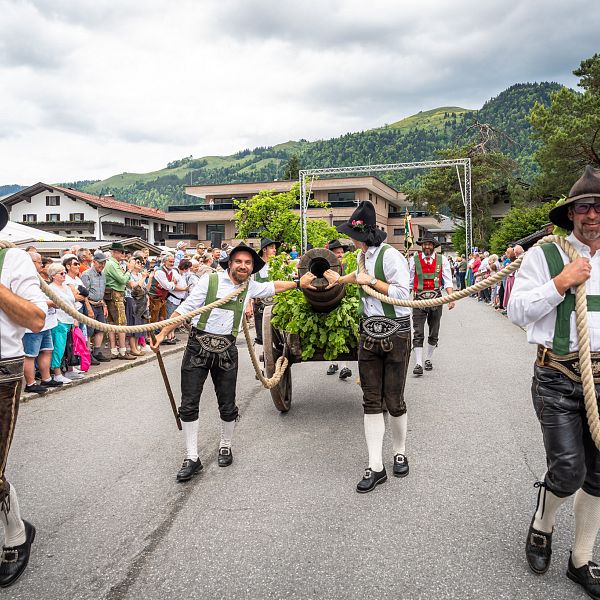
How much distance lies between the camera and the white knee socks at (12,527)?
305 centimetres

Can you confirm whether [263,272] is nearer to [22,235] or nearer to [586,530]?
[586,530]

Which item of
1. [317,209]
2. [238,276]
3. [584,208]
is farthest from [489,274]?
[317,209]

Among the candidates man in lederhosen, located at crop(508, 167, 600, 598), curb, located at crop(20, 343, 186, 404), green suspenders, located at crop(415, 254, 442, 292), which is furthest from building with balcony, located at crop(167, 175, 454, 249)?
man in lederhosen, located at crop(508, 167, 600, 598)

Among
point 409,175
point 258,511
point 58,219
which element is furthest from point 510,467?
point 409,175

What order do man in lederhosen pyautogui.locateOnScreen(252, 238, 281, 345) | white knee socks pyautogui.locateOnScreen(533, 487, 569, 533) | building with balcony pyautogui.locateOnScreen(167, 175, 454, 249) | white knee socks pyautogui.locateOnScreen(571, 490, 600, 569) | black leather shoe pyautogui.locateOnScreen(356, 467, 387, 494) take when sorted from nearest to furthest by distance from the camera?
1. white knee socks pyautogui.locateOnScreen(571, 490, 600, 569)
2. white knee socks pyautogui.locateOnScreen(533, 487, 569, 533)
3. black leather shoe pyautogui.locateOnScreen(356, 467, 387, 494)
4. man in lederhosen pyautogui.locateOnScreen(252, 238, 281, 345)
5. building with balcony pyautogui.locateOnScreen(167, 175, 454, 249)

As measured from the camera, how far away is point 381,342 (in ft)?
13.8

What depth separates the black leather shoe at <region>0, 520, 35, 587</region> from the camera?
9.51ft

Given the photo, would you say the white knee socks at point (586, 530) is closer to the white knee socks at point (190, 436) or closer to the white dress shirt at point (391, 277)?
the white dress shirt at point (391, 277)

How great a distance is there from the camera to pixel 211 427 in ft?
18.7

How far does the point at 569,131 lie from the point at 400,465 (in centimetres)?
2449

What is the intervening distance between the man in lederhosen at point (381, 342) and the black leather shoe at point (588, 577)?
152cm

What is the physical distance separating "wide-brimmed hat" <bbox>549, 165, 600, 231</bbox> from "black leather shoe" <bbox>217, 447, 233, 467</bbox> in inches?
127

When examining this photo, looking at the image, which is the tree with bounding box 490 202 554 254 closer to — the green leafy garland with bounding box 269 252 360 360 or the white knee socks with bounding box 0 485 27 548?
the green leafy garland with bounding box 269 252 360 360

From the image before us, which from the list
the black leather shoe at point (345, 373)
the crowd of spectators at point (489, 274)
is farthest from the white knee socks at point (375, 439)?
the crowd of spectators at point (489, 274)
